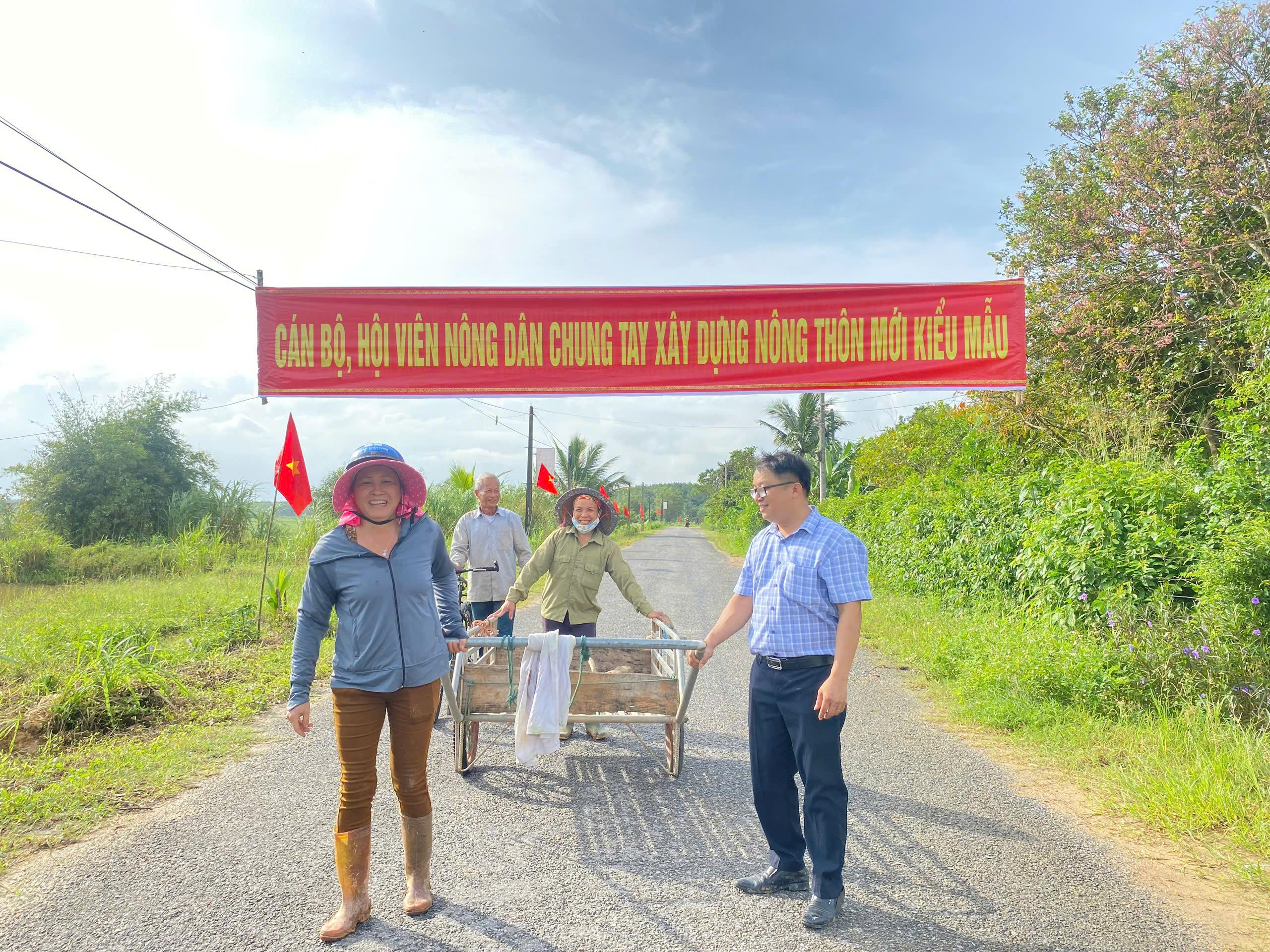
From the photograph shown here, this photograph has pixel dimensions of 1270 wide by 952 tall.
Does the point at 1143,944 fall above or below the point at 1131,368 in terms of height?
below

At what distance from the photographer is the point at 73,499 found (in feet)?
70.4

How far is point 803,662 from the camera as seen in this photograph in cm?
313

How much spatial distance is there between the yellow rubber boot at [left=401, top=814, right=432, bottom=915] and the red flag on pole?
17.0 m

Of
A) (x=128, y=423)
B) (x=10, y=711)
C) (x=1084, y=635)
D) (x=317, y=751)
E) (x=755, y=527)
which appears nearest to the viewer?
(x=317, y=751)

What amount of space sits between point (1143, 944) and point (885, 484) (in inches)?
769

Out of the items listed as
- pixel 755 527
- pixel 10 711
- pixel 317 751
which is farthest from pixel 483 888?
pixel 755 527

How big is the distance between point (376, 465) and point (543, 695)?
1.59 m

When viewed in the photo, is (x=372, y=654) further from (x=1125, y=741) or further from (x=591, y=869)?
(x=1125, y=741)

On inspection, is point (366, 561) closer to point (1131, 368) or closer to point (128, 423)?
point (1131, 368)

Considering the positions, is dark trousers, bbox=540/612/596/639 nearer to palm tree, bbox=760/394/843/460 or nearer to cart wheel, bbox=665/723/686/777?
cart wheel, bbox=665/723/686/777

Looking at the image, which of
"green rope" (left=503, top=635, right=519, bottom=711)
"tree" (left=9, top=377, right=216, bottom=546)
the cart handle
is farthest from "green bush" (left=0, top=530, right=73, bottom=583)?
the cart handle

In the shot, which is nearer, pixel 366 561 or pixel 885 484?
pixel 366 561

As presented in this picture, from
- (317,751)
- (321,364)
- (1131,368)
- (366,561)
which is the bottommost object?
(317,751)

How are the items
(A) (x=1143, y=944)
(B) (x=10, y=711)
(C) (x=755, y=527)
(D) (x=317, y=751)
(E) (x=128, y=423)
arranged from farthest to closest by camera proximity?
(C) (x=755, y=527) → (E) (x=128, y=423) → (B) (x=10, y=711) → (D) (x=317, y=751) → (A) (x=1143, y=944)
